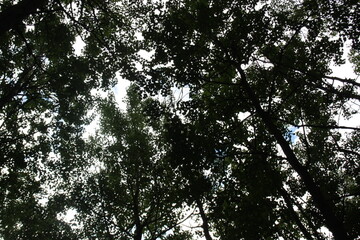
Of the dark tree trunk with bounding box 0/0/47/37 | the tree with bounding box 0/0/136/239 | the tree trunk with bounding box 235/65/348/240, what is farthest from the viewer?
the tree with bounding box 0/0/136/239

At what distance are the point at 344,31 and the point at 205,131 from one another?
4.58 metres

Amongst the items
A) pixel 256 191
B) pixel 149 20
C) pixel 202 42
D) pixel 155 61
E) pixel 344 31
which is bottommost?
pixel 256 191

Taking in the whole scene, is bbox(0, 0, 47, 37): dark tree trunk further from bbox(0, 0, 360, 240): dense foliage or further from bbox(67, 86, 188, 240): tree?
bbox(67, 86, 188, 240): tree

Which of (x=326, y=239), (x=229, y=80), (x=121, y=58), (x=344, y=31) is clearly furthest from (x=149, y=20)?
(x=326, y=239)

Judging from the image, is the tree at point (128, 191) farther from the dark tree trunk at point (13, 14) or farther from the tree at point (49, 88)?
the dark tree trunk at point (13, 14)

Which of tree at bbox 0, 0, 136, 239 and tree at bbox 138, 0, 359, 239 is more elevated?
tree at bbox 0, 0, 136, 239

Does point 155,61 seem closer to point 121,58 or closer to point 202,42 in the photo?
point 121,58

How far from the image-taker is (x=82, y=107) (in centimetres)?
1366

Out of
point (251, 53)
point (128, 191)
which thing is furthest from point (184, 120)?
point (128, 191)

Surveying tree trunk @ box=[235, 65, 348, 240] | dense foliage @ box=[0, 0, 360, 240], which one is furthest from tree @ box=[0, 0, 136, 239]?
tree trunk @ box=[235, 65, 348, 240]

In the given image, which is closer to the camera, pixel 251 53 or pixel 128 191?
pixel 251 53

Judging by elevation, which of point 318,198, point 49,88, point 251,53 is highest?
point 49,88

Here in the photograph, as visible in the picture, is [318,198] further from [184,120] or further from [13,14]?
[13,14]

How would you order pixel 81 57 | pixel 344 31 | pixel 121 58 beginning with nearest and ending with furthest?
pixel 344 31, pixel 121 58, pixel 81 57
